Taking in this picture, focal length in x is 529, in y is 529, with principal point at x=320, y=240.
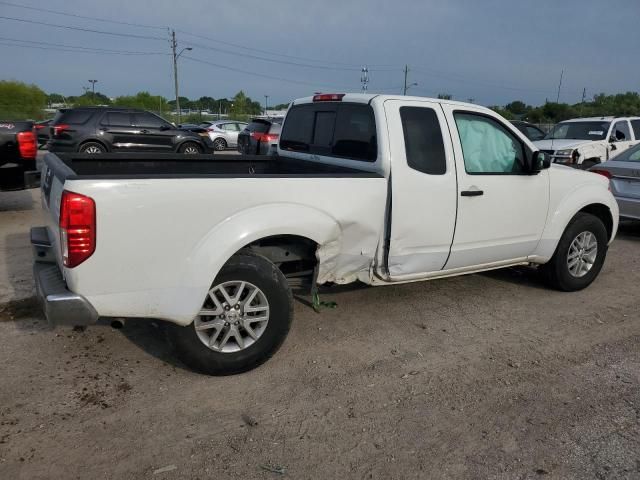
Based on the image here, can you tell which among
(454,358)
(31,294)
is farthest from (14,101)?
(454,358)

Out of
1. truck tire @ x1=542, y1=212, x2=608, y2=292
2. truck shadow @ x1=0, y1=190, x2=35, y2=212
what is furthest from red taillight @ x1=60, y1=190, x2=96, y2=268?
truck shadow @ x1=0, y1=190, x2=35, y2=212

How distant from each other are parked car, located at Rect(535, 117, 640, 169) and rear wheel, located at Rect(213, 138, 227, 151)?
15814 millimetres

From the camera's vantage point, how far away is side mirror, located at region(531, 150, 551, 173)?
4723 mm

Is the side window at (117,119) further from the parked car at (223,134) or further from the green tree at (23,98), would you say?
the green tree at (23,98)

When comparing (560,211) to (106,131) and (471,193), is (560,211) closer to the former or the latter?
(471,193)

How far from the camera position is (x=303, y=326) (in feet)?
14.4

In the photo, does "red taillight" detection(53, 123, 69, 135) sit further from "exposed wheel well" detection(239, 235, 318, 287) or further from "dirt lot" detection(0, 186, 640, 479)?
"exposed wheel well" detection(239, 235, 318, 287)

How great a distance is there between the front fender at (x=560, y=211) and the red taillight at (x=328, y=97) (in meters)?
2.23

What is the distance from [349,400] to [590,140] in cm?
1146

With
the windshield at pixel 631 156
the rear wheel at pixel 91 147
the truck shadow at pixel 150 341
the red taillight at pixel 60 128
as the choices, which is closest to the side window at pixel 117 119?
the rear wheel at pixel 91 147

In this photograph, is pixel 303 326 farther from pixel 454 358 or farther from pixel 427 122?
pixel 427 122

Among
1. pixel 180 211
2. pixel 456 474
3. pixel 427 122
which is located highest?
pixel 427 122

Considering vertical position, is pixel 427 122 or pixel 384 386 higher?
pixel 427 122

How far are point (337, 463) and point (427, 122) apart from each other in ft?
8.92
